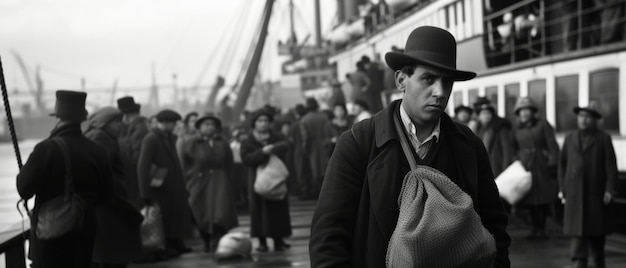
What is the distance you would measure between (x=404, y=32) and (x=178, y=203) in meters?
14.6

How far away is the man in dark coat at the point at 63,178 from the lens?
6590mm

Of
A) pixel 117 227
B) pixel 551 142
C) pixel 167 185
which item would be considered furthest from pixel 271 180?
pixel 551 142

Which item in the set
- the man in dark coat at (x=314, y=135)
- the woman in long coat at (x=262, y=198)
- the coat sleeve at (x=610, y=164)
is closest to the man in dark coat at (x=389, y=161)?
the coat sleeve at (x=610, y=164)

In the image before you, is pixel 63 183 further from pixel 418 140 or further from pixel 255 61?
pixel 255 61

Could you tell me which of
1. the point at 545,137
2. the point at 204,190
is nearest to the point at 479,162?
the point at 204,190

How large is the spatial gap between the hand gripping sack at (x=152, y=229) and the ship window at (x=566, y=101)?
6.60 metres

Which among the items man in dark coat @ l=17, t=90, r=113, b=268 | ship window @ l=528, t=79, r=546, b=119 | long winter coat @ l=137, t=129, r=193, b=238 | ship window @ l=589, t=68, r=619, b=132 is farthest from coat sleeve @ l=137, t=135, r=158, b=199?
ship window @ l=528, t=79, r=546, b=119

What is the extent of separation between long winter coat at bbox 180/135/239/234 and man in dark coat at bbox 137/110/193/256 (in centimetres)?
14

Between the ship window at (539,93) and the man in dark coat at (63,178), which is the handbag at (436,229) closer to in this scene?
the man in dark coat at (63,178)

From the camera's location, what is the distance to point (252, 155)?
40.2ft

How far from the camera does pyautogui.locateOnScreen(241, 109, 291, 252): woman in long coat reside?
12328mm

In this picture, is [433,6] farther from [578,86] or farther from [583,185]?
[583,185]

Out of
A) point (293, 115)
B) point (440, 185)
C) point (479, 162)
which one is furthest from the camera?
point (293, 115)

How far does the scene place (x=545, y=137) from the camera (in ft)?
43.8
